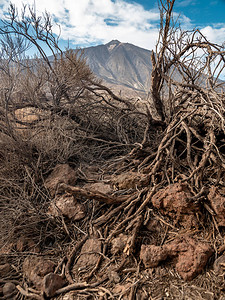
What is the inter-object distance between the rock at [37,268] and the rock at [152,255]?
92 centimetres

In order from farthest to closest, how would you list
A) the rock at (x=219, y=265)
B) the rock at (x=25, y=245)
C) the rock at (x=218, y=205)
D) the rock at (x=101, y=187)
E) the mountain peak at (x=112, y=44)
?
the mountain peak at (x=112, y=44)
the rock at (x=101, y=187)
the rock at (x=25, y=245)
the rock at (x=218, y=205)
the rock at (x=219, y=265)

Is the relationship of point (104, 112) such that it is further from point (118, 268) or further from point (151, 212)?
point (118, 268)

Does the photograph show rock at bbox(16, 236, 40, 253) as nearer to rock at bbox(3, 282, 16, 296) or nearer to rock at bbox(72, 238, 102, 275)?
rock at bbox(3, 282, 16, 296)

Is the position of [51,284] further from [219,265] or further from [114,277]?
[219,265]

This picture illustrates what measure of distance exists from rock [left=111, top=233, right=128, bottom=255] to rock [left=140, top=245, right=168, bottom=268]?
24 cm

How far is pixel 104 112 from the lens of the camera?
4539 mm

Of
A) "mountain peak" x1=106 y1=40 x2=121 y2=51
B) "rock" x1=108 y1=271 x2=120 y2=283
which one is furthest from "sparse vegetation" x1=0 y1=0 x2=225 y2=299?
"mountain peak" x1=106 y1=40 x2=121 y2=51

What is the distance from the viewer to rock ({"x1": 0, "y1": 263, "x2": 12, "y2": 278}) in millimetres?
2091

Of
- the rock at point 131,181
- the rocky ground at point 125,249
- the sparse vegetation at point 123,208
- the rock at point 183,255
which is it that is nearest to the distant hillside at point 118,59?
the sparse vegetation at point 123,208

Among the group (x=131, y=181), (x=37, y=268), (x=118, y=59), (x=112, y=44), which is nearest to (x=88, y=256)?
(x=37, y=268)

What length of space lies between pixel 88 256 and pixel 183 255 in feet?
2.93

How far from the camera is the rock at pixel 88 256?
1991 millimetres

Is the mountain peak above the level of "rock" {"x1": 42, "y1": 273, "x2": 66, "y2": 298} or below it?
above

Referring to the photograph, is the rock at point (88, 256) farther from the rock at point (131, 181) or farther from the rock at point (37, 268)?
the rock at point (131, 181)
